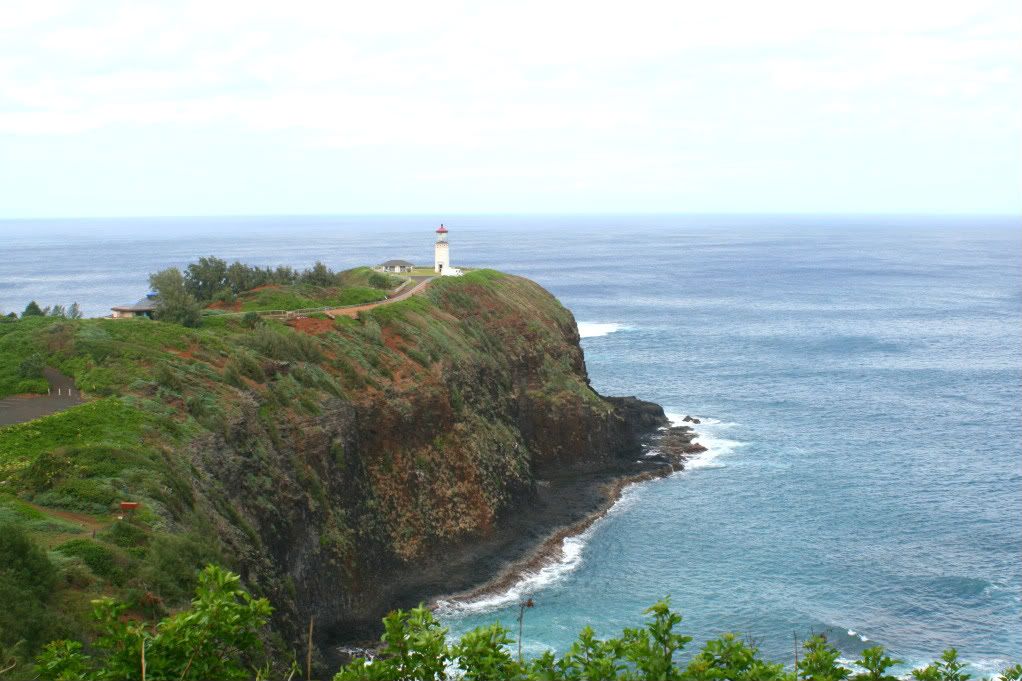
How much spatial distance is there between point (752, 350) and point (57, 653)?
9318cm

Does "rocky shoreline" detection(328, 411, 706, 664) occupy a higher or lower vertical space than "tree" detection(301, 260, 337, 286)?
lower

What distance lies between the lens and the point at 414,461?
47.5m

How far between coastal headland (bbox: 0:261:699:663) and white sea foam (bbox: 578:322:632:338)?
46.6m

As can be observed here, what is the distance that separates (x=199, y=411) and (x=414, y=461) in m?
14.2

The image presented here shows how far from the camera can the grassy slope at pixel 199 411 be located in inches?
979

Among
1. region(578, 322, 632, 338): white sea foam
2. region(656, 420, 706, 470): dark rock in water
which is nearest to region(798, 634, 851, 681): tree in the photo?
region(656, 420, 706, 470): dark rock in water

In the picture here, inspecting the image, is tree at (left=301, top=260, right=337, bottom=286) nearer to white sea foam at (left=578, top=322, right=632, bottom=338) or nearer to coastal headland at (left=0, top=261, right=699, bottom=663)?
coastal headland at (left=0, top=261, right=699, bottom=663)

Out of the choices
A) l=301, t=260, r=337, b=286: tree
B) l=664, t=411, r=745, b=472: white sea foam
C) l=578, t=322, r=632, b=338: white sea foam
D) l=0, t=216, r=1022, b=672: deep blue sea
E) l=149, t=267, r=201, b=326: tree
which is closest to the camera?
l=0, t=216, r=1022, b=672: deep blue sea

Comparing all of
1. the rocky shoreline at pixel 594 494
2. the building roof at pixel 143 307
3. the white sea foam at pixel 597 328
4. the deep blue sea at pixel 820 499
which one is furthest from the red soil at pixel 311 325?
the white sea foam at pixel 597 328

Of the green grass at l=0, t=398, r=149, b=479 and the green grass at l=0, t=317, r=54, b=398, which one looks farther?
the green grass at l=0, t=317, r=54, b=398

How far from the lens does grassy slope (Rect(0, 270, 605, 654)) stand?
24.9 meters

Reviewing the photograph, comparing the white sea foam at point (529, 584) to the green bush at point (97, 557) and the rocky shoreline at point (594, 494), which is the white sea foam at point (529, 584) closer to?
the rocky shoreline at point (594, 494)

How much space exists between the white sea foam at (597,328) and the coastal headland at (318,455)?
153ft

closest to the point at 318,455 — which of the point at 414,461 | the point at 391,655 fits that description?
the point at 414,461
